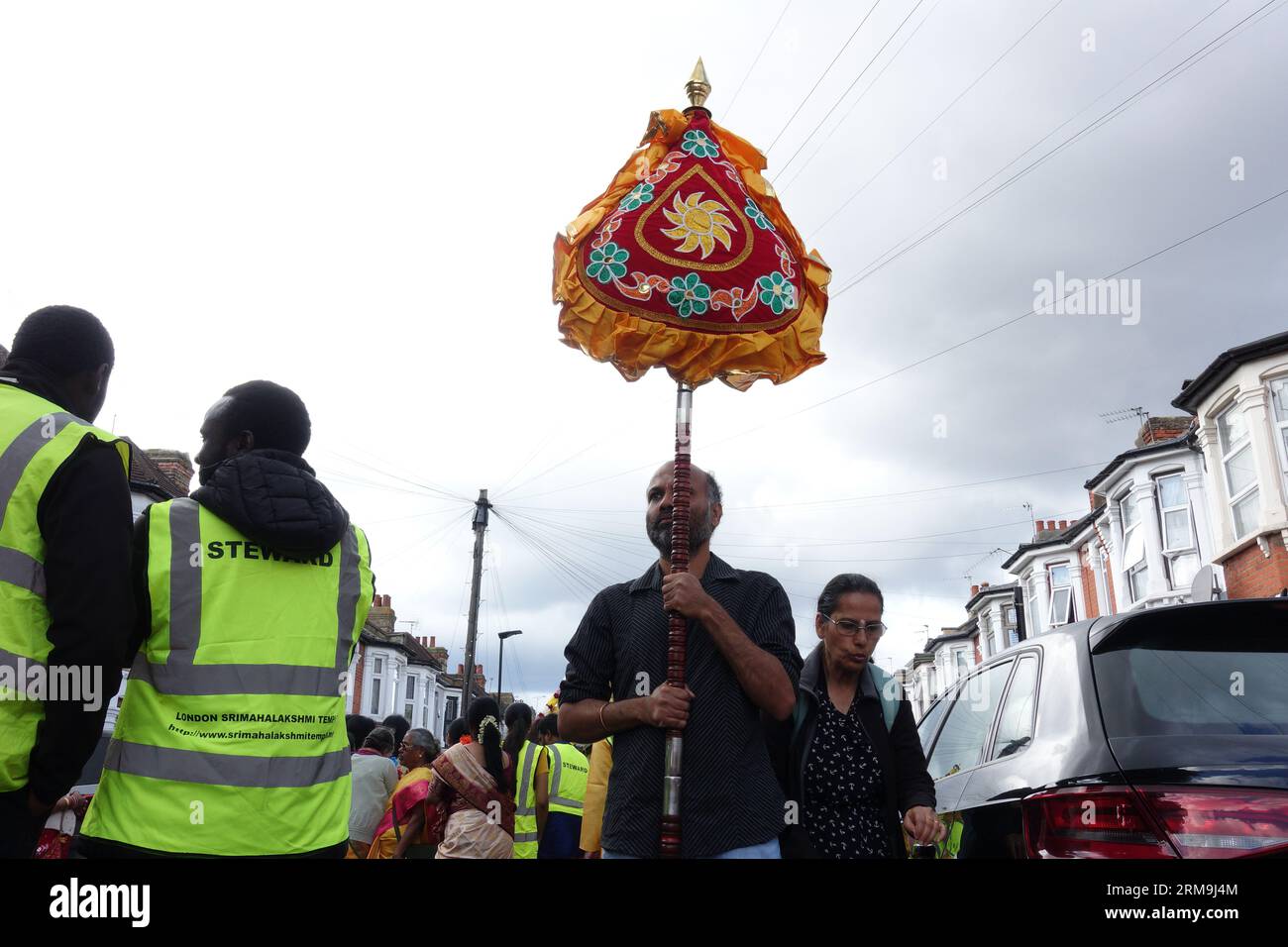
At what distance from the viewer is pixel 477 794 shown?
6082 millimetres

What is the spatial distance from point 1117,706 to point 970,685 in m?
1.58

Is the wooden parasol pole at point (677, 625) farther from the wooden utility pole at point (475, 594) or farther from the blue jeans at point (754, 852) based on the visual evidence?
the wooden utility pole at point (475, 594)

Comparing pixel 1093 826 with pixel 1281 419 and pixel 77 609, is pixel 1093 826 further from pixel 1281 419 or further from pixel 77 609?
pixel 1281 419

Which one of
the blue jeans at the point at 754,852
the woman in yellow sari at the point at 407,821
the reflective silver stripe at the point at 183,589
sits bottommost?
the woman in yellow sari at the point at 407,821

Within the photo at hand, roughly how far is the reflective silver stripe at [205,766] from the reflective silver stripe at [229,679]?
0.44 ft

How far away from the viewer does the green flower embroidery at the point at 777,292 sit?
3615 mm

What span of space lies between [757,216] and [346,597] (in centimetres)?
222

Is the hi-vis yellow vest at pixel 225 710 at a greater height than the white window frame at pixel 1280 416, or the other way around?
the white window frame at pixel 1280 416

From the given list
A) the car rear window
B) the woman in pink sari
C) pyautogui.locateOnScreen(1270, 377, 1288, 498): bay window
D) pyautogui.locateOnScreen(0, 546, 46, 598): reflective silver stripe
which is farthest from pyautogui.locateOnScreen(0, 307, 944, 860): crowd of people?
pyautogui.locateOnScreen(1270, 377, 1288, 498): bay window

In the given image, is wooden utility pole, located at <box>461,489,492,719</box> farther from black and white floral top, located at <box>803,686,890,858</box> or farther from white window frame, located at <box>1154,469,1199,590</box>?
black and white floral top, located at <box>803,686,890,858</box>

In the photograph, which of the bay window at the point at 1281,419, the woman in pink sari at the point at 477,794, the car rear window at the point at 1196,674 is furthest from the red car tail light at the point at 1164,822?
the bay window at the point at 1281,419

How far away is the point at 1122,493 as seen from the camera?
88.8 feet

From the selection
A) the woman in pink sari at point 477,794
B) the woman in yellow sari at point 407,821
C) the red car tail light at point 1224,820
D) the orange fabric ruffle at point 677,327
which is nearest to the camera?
the red car tail light at point 1224,820

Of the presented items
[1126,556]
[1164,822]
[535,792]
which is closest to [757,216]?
[1164,822]
